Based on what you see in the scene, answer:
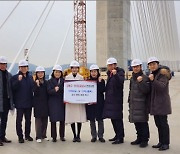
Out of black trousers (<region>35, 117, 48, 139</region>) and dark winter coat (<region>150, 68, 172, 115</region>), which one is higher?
dark winter coat (<region>150, 68, 172, 115</region>)

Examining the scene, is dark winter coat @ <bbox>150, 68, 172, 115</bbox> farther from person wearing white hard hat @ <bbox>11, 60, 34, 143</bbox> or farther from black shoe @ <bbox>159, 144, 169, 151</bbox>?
person wearing white hard hat @ <bbox>11, 60, 34, 143</bbox>

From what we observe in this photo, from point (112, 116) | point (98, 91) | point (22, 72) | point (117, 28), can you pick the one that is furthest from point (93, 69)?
point (117, 28)

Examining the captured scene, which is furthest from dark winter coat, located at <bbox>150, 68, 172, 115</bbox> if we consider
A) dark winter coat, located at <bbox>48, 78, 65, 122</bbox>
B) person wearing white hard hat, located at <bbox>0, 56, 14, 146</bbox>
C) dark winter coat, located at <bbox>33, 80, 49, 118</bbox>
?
person wearing white hard hat, located at <bbox>0, 56, 14, 146</bbox>

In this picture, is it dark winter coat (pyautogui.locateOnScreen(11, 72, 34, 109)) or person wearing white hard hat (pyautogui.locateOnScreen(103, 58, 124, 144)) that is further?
dark winter coat (pyautogui.locateOnScreen(11, 72, 34, 109))

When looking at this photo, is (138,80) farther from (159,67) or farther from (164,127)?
(164,127)

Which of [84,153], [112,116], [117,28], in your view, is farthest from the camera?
[117,28]

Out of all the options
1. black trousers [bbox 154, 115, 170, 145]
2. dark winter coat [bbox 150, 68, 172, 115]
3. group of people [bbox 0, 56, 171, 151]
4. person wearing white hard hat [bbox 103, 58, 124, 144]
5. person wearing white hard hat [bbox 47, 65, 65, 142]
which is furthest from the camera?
person wearing white hard hat [bbox 47, 65, 65, 142]

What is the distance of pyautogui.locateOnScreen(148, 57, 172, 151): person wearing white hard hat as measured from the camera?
15.1 ft

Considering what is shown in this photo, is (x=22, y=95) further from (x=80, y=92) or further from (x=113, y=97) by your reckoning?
(x=113, y=97)

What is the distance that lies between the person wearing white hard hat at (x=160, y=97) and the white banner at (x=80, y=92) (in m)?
1.00

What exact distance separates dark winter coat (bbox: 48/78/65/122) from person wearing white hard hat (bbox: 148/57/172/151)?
4.71ft

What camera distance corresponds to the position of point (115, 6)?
22781 millimetres

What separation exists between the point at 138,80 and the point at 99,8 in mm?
19229

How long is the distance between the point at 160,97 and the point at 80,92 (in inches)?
52.2
